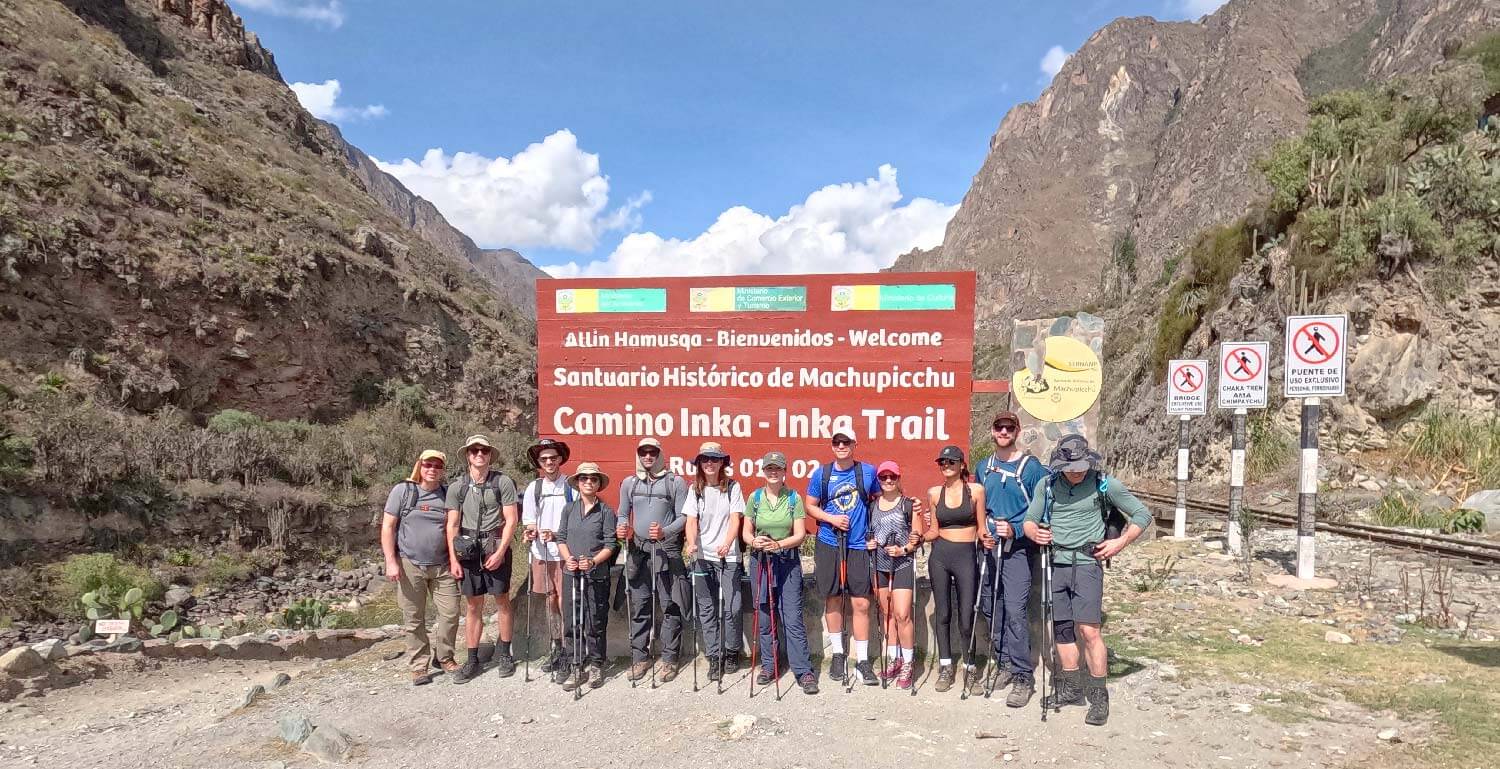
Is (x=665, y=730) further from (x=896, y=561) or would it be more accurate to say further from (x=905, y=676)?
(x=896, y=561)

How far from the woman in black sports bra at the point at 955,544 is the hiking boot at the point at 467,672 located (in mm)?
3535

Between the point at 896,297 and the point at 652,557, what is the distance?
2.94 metres

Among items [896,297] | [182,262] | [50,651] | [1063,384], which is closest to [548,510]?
[896,297]

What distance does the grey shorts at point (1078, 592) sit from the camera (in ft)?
16.7

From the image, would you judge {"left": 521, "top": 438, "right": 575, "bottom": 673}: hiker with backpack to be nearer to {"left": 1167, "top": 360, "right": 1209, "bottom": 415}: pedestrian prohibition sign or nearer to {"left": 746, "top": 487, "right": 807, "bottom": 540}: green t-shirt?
{"left": 746, "top": 487, "right": 807, "bottom": 540}: green t-shirt

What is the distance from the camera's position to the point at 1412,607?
7184 mm

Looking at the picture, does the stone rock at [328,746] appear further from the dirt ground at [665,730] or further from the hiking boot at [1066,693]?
the hiking boot at [1066,693]

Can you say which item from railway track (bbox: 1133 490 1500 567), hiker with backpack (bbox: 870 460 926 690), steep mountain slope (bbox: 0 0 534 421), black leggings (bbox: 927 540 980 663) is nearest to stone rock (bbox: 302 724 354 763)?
hiker with backpack (bbox: 870 460 926 690)

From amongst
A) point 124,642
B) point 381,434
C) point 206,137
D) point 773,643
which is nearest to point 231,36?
point 206,137

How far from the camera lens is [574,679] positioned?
594 centimetres

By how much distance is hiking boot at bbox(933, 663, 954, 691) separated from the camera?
18.3ft

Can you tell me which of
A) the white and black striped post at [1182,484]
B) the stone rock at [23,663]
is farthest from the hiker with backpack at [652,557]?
the white and black striped post at [1182,484]

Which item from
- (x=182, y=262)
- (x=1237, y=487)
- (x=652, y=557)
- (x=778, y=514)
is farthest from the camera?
(x=182, y=262)

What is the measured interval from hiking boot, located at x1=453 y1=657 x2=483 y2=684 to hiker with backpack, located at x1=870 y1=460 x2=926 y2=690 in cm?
317
